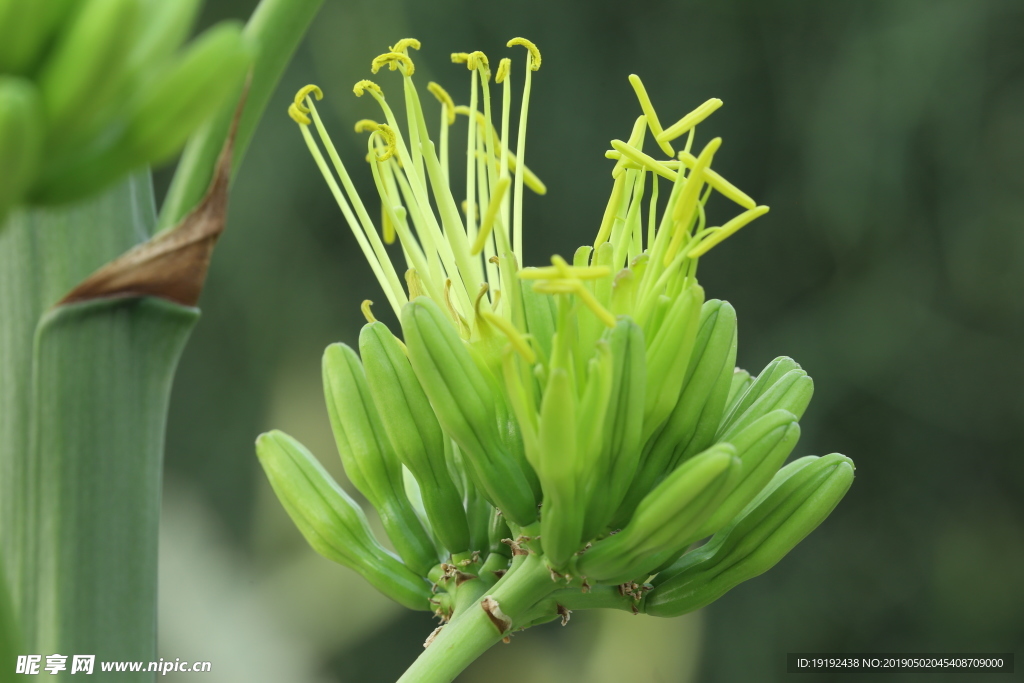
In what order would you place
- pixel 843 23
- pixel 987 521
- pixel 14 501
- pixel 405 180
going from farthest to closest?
pixel 843 23, pixel 987 521, pixel 405 180, pixel 14 501

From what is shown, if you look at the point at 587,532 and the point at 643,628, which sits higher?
the point at 587,532

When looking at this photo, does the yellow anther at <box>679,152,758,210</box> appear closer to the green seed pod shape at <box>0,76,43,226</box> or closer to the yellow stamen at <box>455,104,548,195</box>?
the yellow stamen at <box>455,104,548,195</box>

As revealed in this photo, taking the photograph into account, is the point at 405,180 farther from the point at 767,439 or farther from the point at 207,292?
the point at 207,292

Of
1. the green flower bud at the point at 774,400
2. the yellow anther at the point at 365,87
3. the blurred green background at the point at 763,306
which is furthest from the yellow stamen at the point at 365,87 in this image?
the blurred green background at the point at 763,306

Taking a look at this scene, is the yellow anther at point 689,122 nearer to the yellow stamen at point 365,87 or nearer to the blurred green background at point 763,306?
the yellow stamen at point 365,87

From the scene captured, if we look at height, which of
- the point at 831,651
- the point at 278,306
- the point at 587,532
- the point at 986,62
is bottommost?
the point at 831,651

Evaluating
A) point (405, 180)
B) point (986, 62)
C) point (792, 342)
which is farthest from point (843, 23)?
point (405, 180)
